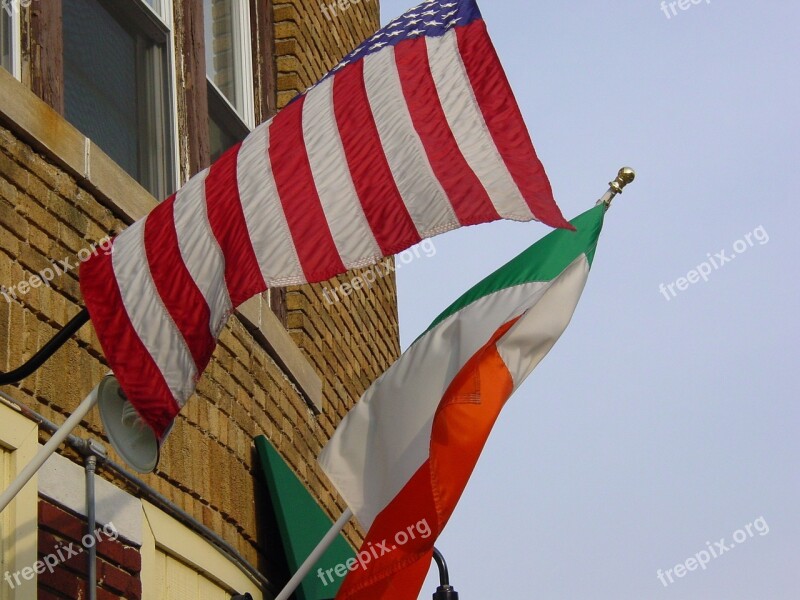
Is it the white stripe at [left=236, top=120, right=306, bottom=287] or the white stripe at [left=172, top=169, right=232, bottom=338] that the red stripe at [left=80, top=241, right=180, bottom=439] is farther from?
the white stripe at [left=236, top=120, right=306, bottom=287]

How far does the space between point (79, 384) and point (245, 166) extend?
1199 millimetres

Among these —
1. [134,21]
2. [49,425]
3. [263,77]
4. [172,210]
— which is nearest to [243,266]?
[172,210]

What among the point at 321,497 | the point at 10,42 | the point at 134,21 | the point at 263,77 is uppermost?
the point at 263,77

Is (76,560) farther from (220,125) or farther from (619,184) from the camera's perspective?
(220,125)

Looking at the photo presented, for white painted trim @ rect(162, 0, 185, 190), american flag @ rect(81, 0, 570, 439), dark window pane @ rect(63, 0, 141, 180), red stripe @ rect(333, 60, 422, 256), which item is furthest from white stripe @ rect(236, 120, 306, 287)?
white painted trim @ rect(162, 0, 185, 190)

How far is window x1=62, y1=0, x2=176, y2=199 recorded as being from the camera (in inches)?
244

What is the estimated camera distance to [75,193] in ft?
18.6

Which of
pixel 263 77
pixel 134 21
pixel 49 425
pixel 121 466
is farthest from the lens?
pixel 263 77

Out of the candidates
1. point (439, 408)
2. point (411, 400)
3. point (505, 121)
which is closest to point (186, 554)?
point (411, 400)

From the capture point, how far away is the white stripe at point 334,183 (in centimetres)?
445

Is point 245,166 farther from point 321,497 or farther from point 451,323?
point 321,497

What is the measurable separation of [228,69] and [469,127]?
348cm

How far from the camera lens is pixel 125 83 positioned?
667 cm

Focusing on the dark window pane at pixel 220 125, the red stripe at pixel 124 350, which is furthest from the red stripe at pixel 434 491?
the dark window pane at pixel 220 125
